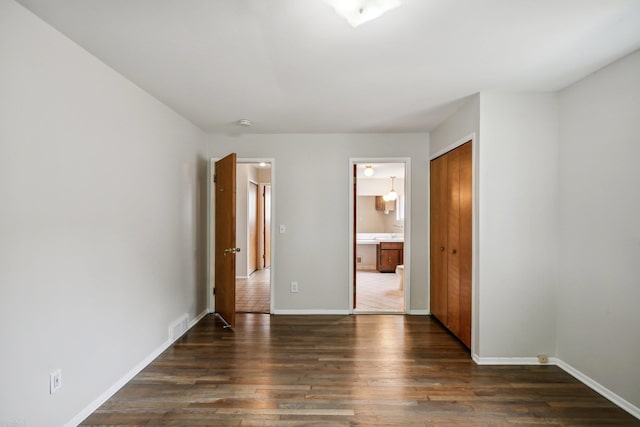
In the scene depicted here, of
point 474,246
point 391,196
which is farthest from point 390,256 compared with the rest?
point 474,246

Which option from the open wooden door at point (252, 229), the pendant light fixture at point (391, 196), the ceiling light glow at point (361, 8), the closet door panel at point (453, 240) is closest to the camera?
the ceiling light glow at point (361, 8)

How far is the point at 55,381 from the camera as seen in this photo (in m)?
1.87

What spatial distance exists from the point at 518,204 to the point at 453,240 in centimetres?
78

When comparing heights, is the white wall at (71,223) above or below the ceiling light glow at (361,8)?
below

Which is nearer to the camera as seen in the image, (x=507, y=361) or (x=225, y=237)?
(x=507, y=361)

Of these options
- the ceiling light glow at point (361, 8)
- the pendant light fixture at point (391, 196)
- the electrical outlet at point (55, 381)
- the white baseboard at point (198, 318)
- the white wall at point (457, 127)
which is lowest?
the white baseboard at point (198, 318)

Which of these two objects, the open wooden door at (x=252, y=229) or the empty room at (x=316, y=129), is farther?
the open wooden door at (x=252, y=229)

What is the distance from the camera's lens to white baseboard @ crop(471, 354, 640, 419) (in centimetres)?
216

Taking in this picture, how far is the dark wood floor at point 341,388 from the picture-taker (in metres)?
2.09

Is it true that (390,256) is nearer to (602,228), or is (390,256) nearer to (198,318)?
(198,318)

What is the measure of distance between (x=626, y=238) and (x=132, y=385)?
12.1 feet

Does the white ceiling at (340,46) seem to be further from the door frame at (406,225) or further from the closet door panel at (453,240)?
the door frame at (406,225)

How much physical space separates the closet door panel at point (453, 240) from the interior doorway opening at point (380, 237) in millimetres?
1107

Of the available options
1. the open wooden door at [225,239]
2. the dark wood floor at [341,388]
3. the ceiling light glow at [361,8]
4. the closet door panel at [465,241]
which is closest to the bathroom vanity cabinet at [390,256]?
the dark wood floor at [341,388]
